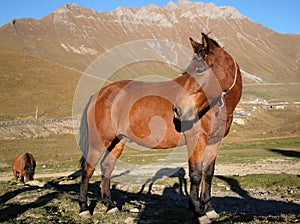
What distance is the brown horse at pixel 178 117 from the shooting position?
5383 millimetres

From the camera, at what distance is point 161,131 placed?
6590 millimetres

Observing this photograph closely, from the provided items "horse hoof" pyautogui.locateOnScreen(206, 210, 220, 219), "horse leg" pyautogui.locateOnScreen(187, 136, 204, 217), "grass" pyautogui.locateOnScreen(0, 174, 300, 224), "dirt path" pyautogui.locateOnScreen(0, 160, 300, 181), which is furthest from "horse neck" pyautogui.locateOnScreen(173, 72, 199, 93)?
"dirt path" pyautogui.locateOnScreen(0, 160, 300, 181)

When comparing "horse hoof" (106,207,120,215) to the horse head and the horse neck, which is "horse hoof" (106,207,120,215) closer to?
the horse head

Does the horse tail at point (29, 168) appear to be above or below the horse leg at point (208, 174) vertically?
below

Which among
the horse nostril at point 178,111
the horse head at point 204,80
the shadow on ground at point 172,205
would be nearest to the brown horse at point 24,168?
the shadow on ground at point 172,205

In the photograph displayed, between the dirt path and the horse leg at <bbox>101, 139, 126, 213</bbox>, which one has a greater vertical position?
the horse leg at <bbox>101, 139, 126, 213</bbox>

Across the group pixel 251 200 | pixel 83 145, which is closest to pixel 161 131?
pixel 83 145

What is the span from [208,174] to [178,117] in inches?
94.7

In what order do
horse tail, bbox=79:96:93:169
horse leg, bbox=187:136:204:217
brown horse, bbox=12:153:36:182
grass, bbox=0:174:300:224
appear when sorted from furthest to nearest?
brown horse, bbox=12:153:36:182 → horse tail, bbox=79:96:93:169 → grass, bbox=0:174:300:224 → horse leg, bbox=187:136:204:217

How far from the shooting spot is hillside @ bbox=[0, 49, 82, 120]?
57094mm

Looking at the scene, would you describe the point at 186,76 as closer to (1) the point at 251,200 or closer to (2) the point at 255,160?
(1) the point at 251,200

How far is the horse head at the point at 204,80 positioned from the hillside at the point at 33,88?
5084cm

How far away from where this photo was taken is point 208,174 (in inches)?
271

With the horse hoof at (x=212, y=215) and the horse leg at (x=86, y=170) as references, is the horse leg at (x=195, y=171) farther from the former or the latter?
the horse leg at (x=86, y=170)
